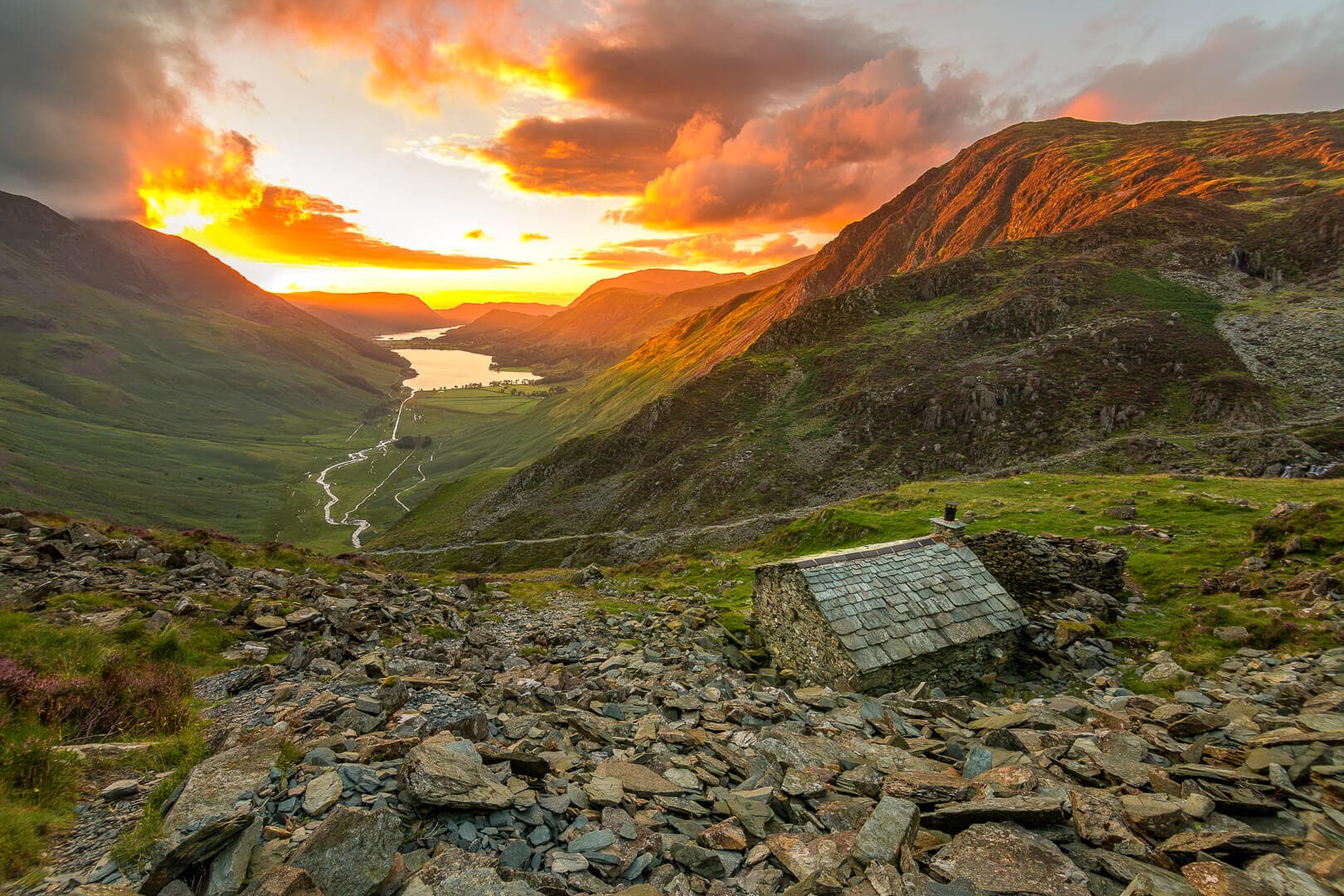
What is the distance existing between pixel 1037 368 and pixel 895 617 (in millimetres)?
67500

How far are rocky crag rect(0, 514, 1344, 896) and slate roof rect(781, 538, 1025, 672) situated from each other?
68.3 inches

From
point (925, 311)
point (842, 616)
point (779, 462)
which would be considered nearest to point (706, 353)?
point (925, 311)

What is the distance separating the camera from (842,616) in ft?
56.4

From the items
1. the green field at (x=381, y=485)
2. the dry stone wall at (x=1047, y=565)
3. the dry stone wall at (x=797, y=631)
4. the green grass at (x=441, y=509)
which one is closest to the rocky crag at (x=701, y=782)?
the dry stone wall at (x=797, y=631)

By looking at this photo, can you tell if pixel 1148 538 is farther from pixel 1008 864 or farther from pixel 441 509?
pixel 441 509

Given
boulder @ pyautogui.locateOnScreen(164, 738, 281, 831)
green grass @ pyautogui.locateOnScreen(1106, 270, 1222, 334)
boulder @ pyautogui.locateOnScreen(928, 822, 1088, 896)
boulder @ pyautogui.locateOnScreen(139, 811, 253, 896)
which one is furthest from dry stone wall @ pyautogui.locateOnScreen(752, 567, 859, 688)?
green grass @ pyautogui.locateOnScreen(1106, 270, 1222, 334)

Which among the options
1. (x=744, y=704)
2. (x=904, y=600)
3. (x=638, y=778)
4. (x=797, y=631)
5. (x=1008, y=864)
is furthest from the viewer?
(x=797, y=631)

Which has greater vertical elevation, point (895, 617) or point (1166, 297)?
point (1166, 297)

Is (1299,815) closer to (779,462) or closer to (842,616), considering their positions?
(842,616)

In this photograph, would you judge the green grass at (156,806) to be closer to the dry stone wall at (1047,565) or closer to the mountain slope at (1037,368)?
the dry stone wall at (1047,565)

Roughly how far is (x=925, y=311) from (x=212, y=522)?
16279 centimetres

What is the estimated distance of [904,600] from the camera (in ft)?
59.4

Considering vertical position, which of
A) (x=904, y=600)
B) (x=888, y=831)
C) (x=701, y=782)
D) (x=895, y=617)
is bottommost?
(x=895, y=617)

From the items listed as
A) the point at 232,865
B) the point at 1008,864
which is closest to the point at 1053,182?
the point at 1008,864
